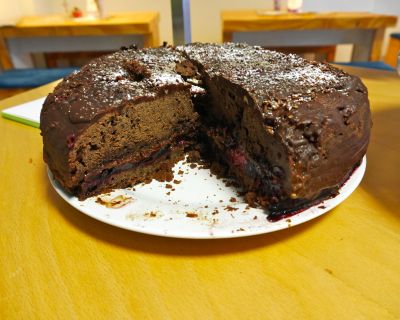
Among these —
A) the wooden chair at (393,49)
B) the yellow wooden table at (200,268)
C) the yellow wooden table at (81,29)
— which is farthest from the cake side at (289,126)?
the wooden chair at (393,49)

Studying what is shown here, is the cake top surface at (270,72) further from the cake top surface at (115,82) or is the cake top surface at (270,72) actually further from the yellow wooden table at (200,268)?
the yellow wooden table at (200,268)

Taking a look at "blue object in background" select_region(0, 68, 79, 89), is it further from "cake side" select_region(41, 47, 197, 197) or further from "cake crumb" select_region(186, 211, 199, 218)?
"cake crumb" select_region(186, 211, 199, 218)

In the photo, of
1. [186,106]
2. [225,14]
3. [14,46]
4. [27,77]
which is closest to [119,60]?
[186,106]

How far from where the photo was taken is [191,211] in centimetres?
115

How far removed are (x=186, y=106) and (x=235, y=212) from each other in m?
0.61

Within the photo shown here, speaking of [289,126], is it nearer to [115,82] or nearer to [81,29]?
[115,82]

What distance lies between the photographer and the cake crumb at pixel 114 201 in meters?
1.16

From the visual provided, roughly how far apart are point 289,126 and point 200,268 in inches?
18.8

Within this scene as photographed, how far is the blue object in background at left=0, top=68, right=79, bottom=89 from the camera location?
3.39 metres

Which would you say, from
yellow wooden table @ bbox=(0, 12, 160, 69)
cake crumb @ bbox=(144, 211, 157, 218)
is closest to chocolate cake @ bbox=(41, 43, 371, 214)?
cake crumb @ bbox=(144, 211, 157, 218)

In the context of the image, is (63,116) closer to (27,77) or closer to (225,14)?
(27,77)

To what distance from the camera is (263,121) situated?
1.14 m

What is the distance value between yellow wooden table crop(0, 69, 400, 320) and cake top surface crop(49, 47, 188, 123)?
357mm

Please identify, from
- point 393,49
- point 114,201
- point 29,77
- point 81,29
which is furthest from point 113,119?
point 393,49
